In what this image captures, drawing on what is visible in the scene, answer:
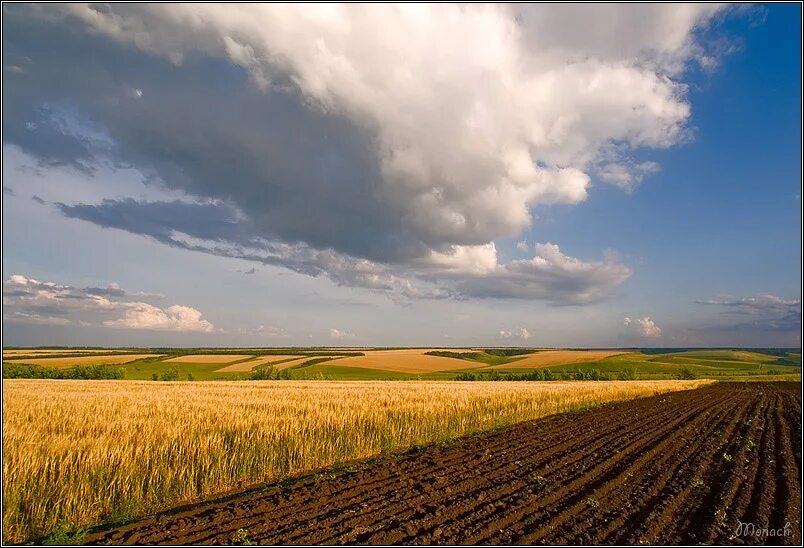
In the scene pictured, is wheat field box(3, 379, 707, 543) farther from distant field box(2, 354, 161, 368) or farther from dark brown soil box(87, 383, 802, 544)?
distant field box(2, 354, 161, 368)

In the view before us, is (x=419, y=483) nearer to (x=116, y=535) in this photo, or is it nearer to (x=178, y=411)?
(x=116, y=535)

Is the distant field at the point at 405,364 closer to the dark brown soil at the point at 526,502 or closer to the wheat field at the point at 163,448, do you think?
the wheat field at the point at 163,448

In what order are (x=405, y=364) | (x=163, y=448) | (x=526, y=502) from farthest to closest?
(x=405, y=364)
(x=163, y=448)
(x=526, y=502)

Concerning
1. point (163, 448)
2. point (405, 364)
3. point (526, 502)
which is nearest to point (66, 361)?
point (405, 364)

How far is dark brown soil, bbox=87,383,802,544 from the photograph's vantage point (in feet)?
22.0

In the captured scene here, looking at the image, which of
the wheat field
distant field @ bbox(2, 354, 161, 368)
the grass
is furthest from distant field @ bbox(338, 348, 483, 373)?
the wheat field

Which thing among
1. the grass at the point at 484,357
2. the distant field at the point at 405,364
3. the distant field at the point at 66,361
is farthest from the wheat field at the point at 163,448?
the grass at the point at 484,357

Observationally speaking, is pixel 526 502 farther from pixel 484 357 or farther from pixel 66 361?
pixel 484 357

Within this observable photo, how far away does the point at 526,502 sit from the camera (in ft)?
26.4

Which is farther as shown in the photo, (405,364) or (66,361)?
(405,364)

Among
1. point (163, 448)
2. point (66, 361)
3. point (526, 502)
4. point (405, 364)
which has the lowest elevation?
point (405, 364)

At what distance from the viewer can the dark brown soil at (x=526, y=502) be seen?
264 inches

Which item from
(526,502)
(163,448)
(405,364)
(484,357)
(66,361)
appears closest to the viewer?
(526,502)

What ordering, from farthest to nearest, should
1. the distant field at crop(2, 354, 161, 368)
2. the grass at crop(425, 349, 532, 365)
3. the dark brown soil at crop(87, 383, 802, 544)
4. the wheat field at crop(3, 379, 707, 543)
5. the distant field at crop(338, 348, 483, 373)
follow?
the grass at crop(425, 349, 532, 365), the distant field at crop(338, 348, 483, 373), the distant field at crop(2, 354, 161, 368), the wheat field at crop(3, 379, 707, 543), the dark brown soil at crop(87, 383, 802, 544)
